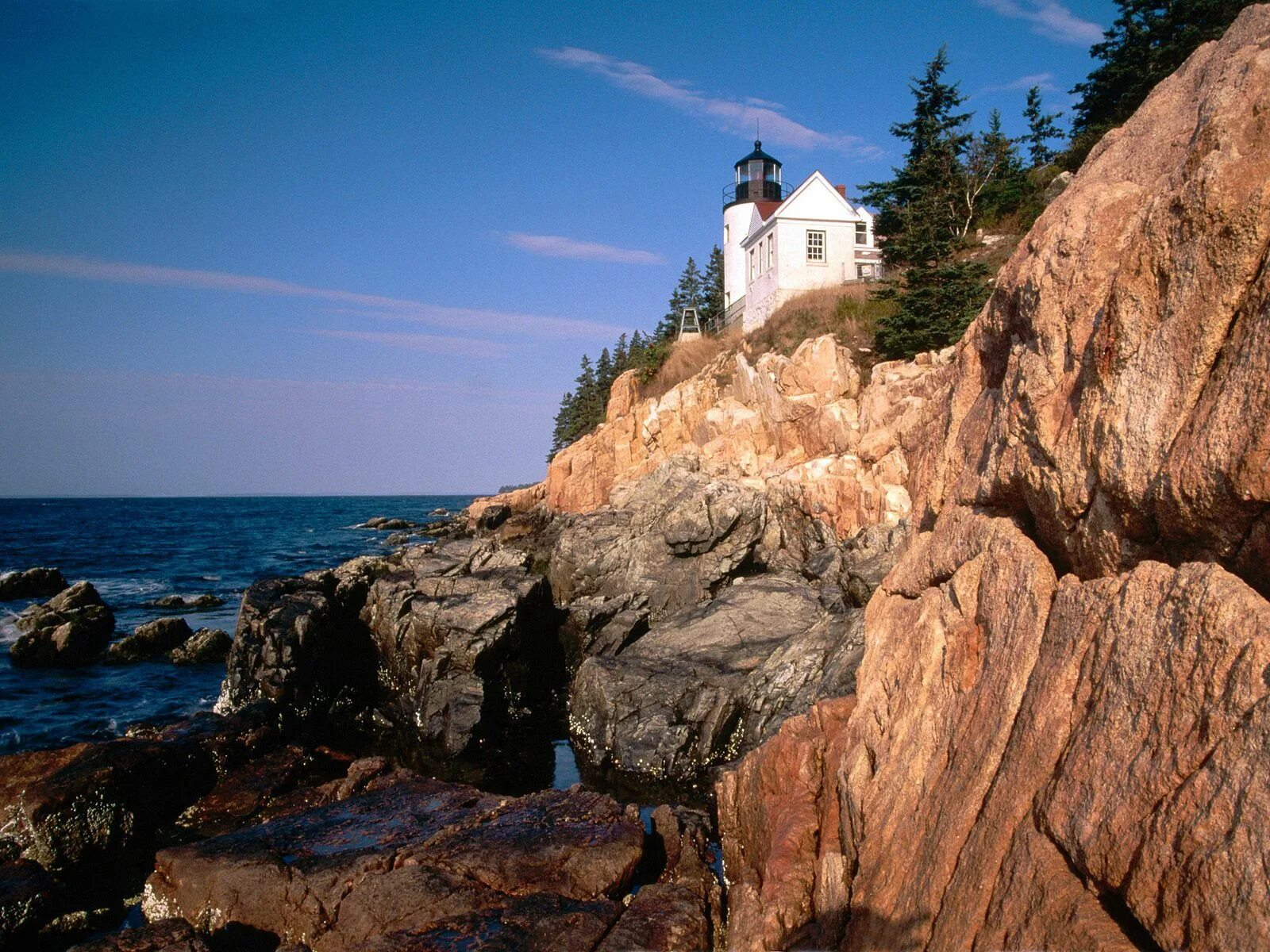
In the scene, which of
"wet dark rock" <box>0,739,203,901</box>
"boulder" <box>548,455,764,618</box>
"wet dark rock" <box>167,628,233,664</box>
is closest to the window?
"boulder" <box>548,455,764,618</box>

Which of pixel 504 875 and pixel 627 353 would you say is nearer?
pixel 504 875

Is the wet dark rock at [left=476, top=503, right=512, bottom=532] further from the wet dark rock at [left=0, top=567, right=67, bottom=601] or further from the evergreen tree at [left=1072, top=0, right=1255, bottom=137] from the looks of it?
the evergreen tree at [left=1072, top=0, right=1255, bottom=137]

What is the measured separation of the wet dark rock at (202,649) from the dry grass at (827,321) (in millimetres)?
27946

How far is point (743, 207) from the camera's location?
60188 mm

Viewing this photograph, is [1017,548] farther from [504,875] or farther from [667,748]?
[667,748]

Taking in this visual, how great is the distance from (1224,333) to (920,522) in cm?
494

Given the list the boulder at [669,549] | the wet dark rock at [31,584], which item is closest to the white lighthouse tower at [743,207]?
the boulder at [669,549]

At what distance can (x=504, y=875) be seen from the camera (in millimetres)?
10984

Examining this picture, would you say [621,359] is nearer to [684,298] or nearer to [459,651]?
[684,298]

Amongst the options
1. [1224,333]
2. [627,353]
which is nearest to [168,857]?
[1224,333]

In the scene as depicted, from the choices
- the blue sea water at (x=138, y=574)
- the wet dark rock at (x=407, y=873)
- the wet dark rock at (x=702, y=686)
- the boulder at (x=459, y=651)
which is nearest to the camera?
the wet dark rock at (x=407, y=873)

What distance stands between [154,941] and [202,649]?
19.6 m

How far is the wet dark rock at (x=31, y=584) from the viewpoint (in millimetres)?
41250

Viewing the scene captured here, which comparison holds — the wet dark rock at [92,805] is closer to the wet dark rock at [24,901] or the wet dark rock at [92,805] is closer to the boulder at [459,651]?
the wet dark rock at [24,901]
